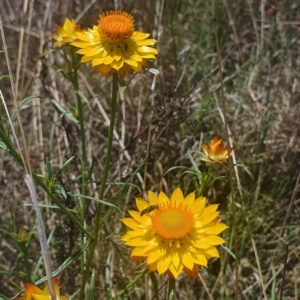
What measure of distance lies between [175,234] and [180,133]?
4.00 feet

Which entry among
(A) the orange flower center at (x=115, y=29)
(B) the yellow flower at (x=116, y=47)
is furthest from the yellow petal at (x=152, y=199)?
(A) the orange flower center at (x=115, y=29)

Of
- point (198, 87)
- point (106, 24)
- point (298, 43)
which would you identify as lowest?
point (198, 87)

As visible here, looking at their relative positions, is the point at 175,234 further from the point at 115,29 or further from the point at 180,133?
the point at 180,133

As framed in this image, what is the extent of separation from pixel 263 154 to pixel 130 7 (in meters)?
1.30

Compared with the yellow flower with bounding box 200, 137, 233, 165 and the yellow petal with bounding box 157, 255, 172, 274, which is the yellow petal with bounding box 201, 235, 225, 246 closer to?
the yellow petal with bounding box 157, 255, 172, 274

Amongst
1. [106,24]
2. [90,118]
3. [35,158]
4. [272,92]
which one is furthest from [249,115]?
[106,24]

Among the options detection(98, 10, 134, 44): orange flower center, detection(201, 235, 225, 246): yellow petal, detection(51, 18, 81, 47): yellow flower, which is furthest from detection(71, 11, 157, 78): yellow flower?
detection(201, 235, 225, 246): yellow petal

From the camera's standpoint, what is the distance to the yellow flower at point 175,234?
4.09 ft

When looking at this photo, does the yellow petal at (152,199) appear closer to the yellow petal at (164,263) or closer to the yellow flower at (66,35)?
the yellow petal at (164,263)

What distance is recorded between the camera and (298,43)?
2.85m

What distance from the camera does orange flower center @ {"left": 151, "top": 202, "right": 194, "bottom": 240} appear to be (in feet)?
4.26

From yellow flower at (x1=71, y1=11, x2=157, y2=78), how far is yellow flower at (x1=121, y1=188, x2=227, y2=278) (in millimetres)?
368

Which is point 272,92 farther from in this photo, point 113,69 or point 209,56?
point 113,69

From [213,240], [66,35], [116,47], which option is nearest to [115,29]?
[116,47]
